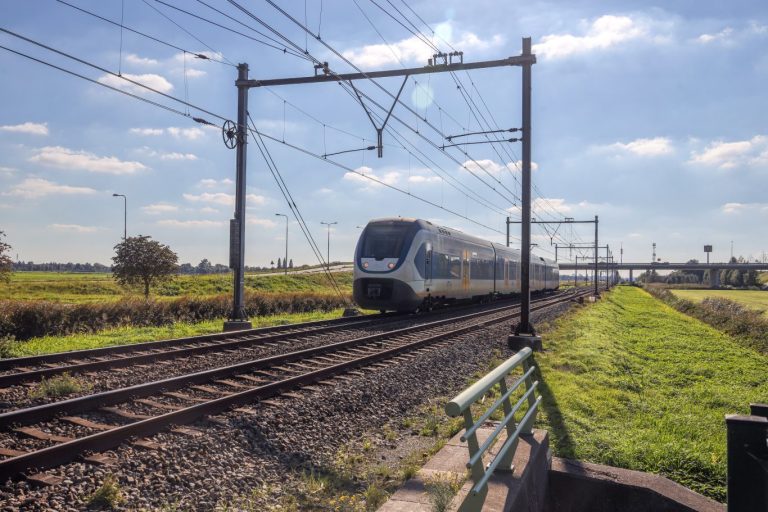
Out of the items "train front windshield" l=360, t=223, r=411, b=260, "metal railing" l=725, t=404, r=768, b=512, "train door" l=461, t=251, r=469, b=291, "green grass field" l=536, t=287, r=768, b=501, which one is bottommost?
"green grass field" l=536, t=287, r=768, b=501

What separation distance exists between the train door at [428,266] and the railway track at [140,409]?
10744 millimetres

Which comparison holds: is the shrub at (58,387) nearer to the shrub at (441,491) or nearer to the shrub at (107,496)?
the shrub at (107,496)

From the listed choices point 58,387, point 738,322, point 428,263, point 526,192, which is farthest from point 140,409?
point 738,322

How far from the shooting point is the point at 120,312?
18.4 m

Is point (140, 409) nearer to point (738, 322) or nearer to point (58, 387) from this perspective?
point (58, 387)

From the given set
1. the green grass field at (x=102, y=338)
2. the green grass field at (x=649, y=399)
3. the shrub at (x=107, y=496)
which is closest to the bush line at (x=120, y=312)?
the green grass field at (x=102, y=338)

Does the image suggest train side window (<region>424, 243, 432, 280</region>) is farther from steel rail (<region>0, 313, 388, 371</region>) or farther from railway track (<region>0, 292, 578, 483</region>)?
railway track (<region>0, 292, 578, 483</region>)

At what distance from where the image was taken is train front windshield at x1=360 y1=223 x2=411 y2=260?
811 inches

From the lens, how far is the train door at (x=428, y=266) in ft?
71.2

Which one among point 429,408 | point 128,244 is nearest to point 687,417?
point 429,408

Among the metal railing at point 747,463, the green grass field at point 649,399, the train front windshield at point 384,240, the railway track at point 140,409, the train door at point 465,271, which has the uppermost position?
the train front windshield at point 384,240

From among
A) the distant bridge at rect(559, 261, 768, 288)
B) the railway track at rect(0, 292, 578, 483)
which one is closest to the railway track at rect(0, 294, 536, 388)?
the railway track at rect(0, 292, 578, 483)

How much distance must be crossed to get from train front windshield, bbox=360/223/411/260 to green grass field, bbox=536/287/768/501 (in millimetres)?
6264

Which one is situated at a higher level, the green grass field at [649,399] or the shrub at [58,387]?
the shrub at [58,387]
